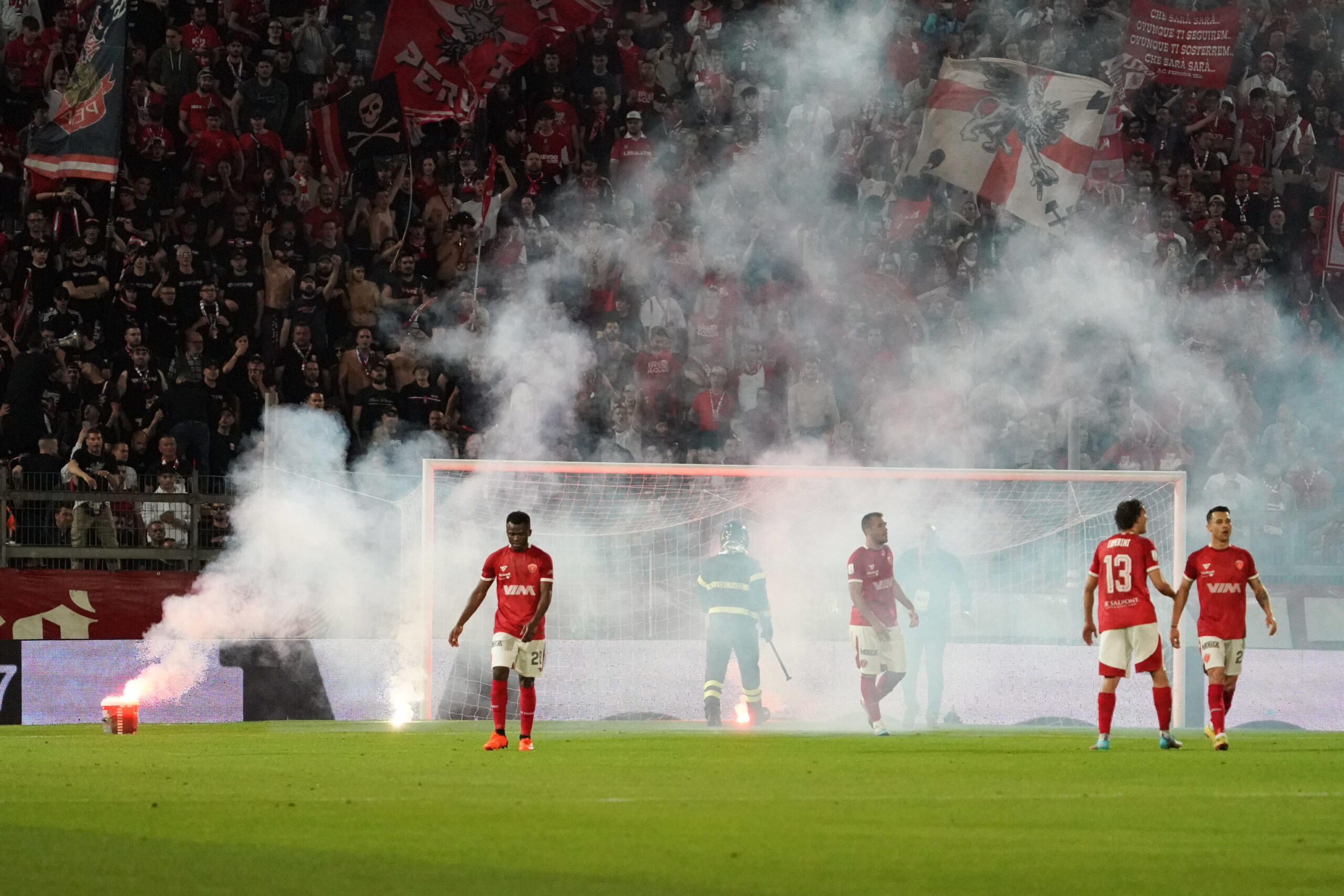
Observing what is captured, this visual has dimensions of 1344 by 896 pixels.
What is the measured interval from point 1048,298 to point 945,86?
301cm

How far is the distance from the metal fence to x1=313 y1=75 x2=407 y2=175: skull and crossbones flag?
4955 millimetres

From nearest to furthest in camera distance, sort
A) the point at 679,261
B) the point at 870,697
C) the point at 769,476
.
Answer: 1. the point at 870,697
2. the point at 769,476
3. the point at 679,261

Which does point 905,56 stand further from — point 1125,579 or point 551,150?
point 1125,579

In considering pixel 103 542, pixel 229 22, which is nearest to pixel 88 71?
pixel 229 22

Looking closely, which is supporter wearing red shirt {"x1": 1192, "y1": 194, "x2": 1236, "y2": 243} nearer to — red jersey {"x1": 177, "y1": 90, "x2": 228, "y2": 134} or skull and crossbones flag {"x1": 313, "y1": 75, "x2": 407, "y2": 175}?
skull and crossbones flag {"x1": 313, "y1": 75, "x2": 407, "y2": 175}

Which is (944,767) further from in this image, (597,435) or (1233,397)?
(1233,397)

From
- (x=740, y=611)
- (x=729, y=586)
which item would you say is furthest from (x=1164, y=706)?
(x=729, y=586)

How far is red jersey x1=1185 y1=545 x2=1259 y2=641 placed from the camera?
1152cm

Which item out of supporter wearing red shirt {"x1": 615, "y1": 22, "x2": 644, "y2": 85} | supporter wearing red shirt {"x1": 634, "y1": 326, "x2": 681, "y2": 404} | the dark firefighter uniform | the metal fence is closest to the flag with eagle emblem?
supporter wearing red shirt {"x1": 615, "y1": 22, "x2": 644, "y2": 85}

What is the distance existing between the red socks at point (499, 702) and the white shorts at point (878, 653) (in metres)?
3.40

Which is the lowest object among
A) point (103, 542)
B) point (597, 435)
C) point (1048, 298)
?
point (103, 542)

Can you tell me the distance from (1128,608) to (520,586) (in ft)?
13.2

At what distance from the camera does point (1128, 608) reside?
11492 mm

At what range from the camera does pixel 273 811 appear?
23.5 ft
